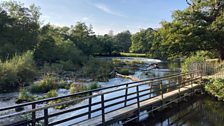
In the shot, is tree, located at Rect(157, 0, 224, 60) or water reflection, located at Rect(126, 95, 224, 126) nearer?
water reflection, located at Rect(126, 95, 224, 126)

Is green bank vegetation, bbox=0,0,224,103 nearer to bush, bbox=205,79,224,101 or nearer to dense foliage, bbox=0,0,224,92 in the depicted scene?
dense foliage, bbox=0,0,224,92

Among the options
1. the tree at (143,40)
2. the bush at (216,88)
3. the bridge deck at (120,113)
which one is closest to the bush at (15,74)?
the bridge deck at (120,113)

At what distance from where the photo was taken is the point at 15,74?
1700 cm

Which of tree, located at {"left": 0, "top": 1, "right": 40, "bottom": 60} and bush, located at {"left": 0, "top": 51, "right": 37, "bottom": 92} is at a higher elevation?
tree, located at {"left": 0, "top": 1, "right": 40, "bottom": 60}

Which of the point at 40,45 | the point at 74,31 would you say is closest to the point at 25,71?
the point at 40,45

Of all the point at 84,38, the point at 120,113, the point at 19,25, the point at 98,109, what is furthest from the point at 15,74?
the point at 84,38

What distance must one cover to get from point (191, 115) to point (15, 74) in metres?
12.4

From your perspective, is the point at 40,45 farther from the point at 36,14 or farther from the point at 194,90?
the point at 194,90

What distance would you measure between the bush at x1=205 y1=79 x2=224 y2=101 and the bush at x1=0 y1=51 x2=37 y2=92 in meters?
12.1

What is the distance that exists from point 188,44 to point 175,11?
10.6 feet

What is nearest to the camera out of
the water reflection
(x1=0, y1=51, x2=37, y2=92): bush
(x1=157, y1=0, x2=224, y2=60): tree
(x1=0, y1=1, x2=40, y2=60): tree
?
the water reflection

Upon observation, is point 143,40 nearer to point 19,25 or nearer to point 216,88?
point 19,25

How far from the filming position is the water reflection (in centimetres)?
849

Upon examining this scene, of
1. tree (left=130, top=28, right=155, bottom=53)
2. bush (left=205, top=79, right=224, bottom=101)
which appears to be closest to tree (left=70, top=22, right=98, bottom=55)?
tree (left=130, top=28, right=155, bottom=53)
